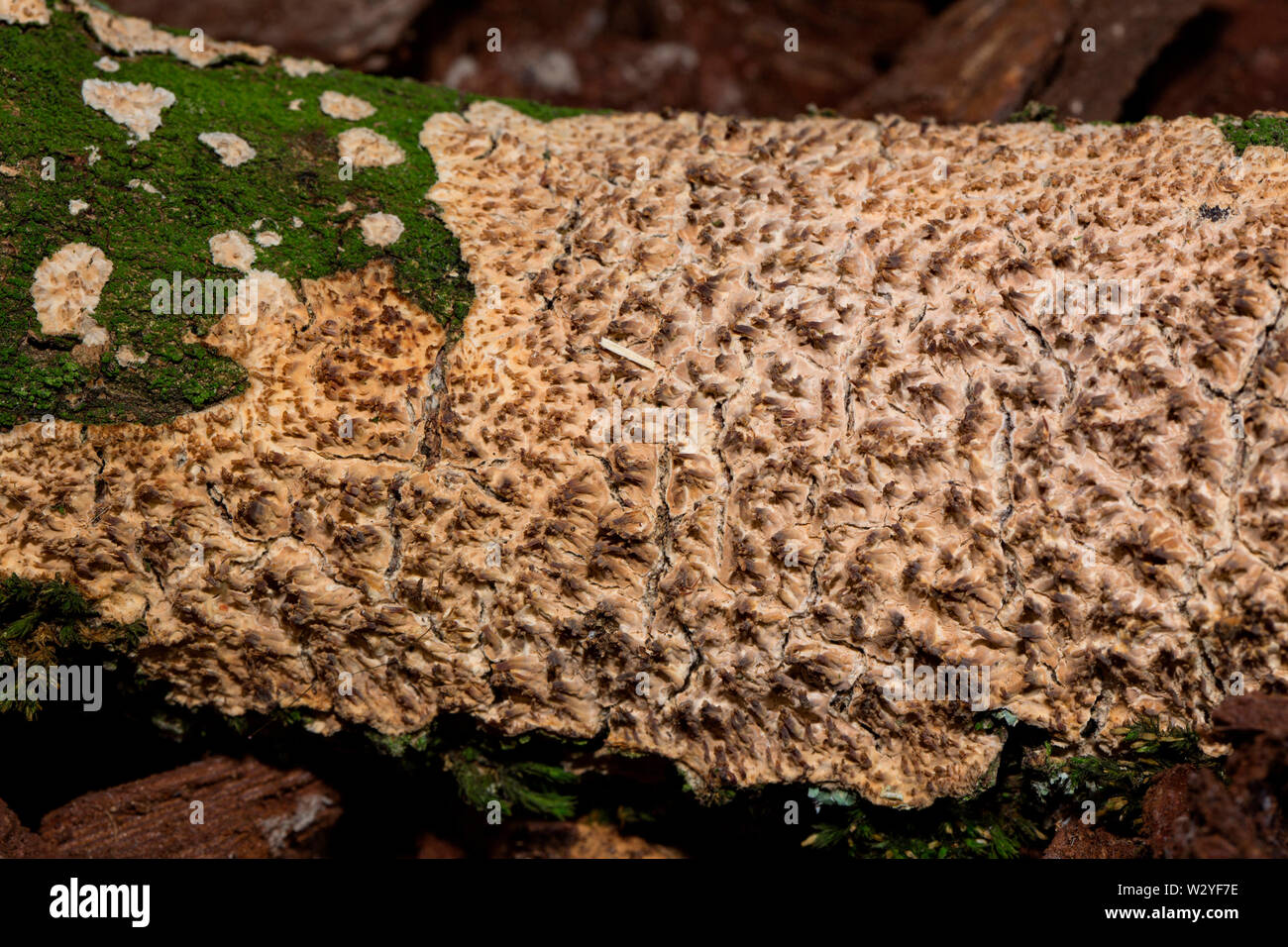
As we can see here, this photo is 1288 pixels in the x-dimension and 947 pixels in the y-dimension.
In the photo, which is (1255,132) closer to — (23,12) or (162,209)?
(162,209)

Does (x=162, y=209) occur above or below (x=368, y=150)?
below

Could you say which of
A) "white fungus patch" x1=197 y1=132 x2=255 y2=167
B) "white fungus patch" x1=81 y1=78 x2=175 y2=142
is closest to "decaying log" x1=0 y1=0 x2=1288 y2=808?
"white fungus patch" x1=197 y1=132 x2=255 y2=167

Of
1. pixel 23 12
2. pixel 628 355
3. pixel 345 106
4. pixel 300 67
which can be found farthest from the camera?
pixel 300 67

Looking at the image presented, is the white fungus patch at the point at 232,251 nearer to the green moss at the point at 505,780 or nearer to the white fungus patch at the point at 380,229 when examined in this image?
the white fungus patch at the point at 380,229

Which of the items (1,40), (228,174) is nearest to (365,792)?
(228,174)

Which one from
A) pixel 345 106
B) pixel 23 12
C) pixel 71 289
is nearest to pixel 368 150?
pixel 345 106

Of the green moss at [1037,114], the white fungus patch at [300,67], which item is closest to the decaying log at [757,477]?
the green moss at [1037,114]
